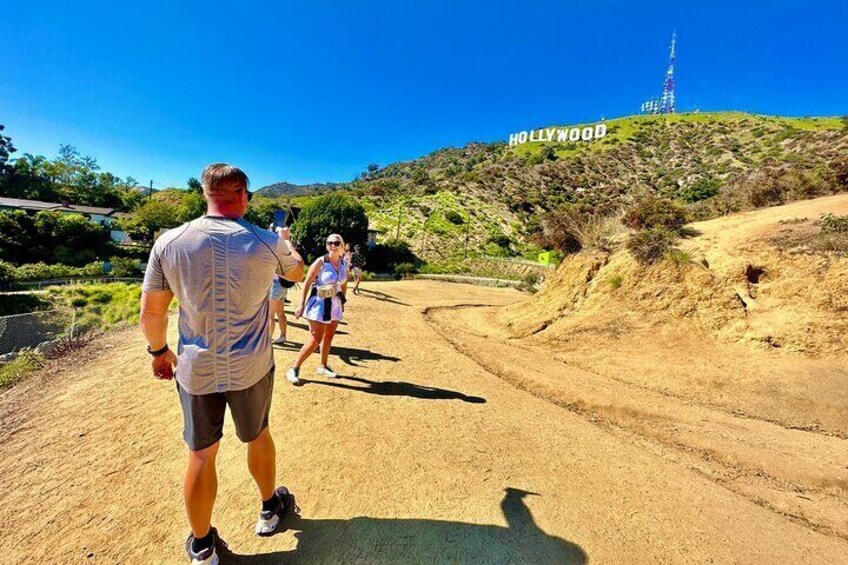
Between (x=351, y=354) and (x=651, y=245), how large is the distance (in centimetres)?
684

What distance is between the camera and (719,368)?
605 cm

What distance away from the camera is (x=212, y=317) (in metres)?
1.78

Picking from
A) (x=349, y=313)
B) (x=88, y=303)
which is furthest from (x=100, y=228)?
(x=349, y=313)

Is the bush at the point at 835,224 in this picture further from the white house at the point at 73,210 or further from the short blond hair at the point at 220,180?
the white house at the point at 73,210

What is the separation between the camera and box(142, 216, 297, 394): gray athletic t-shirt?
171cm

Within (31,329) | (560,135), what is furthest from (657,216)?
(560,135)

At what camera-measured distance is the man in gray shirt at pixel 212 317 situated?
1.73m

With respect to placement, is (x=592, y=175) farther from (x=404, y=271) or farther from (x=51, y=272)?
(x=51, y=272)

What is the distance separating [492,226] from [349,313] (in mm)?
34184

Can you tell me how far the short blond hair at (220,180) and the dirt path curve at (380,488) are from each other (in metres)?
2.07

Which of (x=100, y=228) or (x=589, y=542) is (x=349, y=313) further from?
(x=100, y=228)

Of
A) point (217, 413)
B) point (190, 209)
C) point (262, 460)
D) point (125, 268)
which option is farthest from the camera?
point (190, 209)

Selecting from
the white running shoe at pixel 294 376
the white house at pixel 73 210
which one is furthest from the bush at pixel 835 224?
the white house at pixel 73 210

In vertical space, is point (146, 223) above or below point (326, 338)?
above
